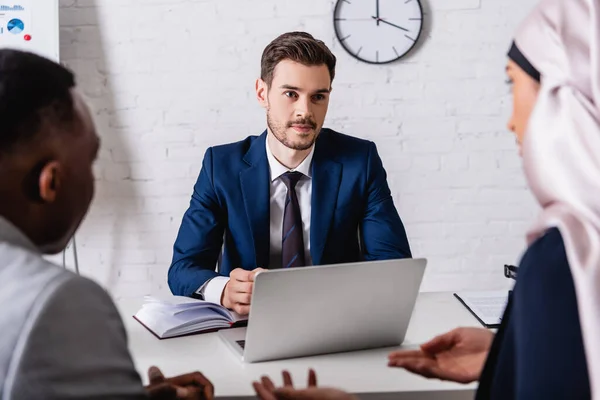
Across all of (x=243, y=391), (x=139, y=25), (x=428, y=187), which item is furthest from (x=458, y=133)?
(x=243, y=391)

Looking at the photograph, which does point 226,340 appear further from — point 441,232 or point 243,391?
point 441,232

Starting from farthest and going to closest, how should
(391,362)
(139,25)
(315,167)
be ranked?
(139,25)
(315,167)
(391,362)

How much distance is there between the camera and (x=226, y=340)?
1478 millimetres

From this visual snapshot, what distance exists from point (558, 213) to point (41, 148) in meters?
0.65

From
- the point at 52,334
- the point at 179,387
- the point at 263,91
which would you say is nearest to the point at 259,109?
the point at 263,91

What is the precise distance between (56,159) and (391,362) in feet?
2.22

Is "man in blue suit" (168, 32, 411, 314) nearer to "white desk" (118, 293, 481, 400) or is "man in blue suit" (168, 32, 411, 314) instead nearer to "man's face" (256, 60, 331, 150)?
"man's face" (256, 60, 331, 150)

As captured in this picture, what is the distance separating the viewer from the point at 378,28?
3.02 meters

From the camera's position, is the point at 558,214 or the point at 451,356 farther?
the point at 451,356

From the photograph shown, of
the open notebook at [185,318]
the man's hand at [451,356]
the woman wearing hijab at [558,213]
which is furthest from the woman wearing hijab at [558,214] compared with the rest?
the open notebook at [185,318]

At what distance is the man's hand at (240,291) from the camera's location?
1614mm

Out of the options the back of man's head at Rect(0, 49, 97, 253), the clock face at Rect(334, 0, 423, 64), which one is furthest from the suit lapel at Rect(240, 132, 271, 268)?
the back of man's head at Rect(0, 49, 97, 253)

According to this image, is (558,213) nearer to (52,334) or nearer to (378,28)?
(52,334)

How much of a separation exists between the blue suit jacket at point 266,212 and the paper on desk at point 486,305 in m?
0.33
